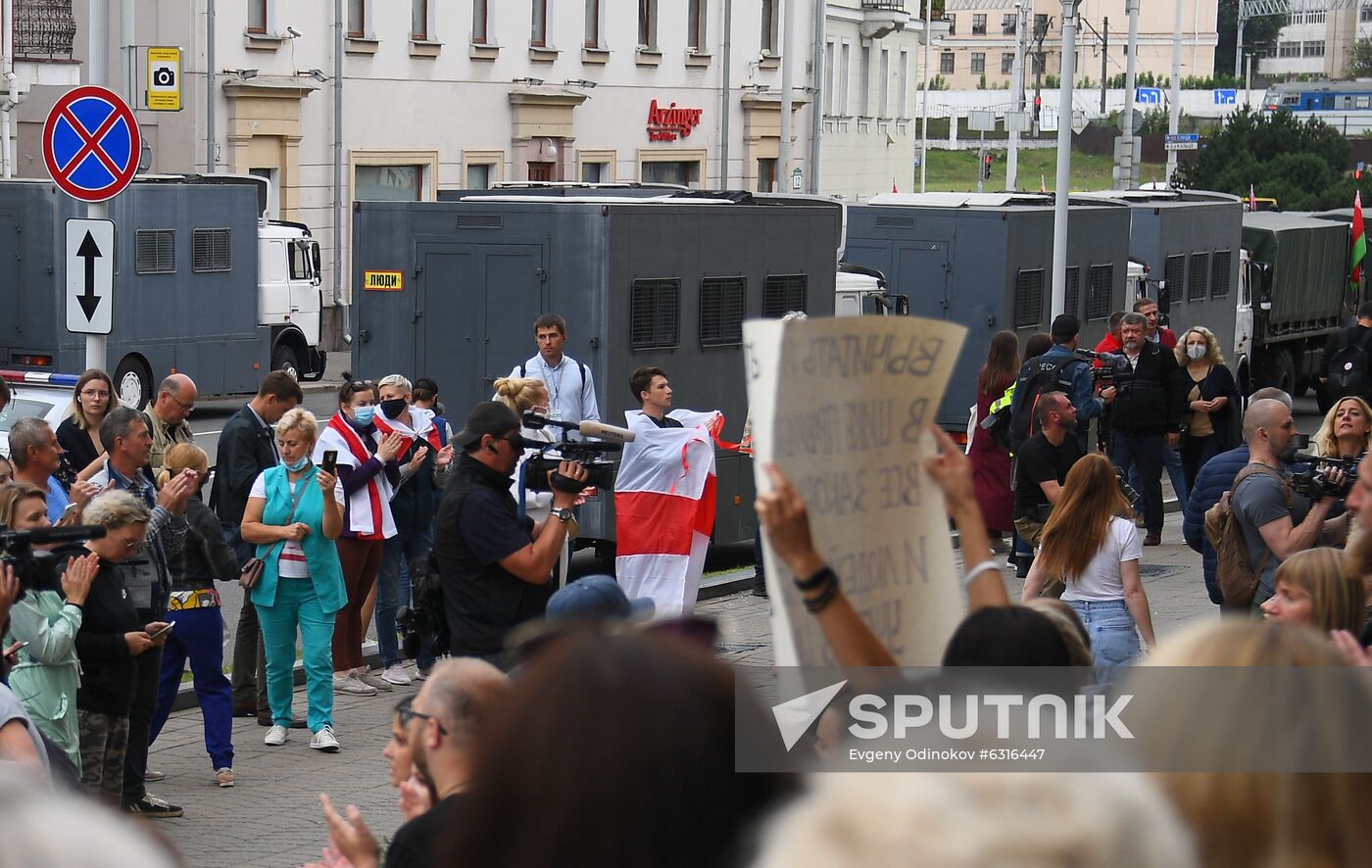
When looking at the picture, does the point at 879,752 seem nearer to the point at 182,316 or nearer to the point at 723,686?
the point at 723,686

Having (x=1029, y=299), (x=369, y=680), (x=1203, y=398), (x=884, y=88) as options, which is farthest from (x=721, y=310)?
(x=884, y=88)

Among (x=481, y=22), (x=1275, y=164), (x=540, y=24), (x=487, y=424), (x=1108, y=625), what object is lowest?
(x=1108, y=625)

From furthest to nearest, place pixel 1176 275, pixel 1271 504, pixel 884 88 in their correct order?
pixel 884 88 < pixel 1176 275 < pixel 1271 504

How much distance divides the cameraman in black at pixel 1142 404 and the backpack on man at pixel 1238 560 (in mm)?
7424

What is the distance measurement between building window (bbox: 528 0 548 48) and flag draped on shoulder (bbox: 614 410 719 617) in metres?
33.9

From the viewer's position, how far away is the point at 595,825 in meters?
2.40

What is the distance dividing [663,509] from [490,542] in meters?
4.05

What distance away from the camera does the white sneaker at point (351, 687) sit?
10.8m

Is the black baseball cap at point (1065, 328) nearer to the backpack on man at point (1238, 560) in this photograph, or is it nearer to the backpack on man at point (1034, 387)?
the backpack on man at point (1034, 387)

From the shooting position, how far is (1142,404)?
15.9 meters

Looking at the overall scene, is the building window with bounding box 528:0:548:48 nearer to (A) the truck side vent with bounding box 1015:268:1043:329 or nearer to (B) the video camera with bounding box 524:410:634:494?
(A) the truck side vent with bounding box 1015:268:1043:329

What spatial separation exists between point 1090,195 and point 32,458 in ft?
62.7

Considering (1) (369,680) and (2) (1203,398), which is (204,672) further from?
(2) (1203,398)

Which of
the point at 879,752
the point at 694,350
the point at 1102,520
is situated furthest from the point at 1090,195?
the point at 879,752
